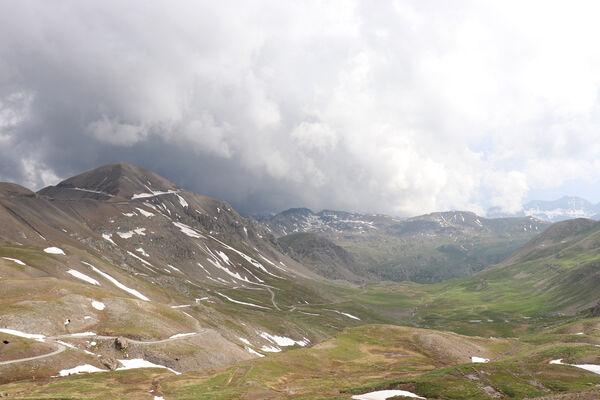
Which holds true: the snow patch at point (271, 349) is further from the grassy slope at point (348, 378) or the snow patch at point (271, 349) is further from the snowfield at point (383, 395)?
the snowfield at point (383, 395)

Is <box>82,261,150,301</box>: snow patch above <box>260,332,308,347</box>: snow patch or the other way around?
above

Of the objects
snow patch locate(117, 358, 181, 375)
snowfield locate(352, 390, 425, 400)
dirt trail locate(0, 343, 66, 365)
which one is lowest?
snowfield locate(352, 390, 425, 400)

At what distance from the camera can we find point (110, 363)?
176 feet

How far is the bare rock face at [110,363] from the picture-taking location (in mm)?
53272

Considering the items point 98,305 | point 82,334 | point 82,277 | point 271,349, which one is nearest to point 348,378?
point 82,334

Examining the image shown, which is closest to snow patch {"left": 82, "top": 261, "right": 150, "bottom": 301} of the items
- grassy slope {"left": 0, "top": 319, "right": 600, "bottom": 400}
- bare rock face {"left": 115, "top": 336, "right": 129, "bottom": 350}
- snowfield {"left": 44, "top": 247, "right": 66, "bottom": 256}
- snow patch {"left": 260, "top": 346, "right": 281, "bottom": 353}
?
snowfield {"left": 44, "top": 247, "right": 66, "bottom": 256}

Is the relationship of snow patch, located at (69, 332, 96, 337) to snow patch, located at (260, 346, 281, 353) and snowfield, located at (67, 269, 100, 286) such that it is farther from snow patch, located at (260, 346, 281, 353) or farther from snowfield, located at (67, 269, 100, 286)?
snow patch, located at (260, 346, 281, 353)

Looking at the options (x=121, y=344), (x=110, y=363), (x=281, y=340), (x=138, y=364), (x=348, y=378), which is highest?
(x=121, y=344)

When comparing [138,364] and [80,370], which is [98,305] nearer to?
[138,364]

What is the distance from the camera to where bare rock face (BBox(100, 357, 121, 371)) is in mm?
53272

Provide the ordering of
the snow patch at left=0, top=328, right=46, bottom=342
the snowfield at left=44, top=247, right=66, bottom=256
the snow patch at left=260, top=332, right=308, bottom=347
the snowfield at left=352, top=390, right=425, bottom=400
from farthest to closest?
the snowfield at left=44, top=247, right=66, bottom=256 → the snow patch at left=260, top=332, right=308, bottom=347 → the snow patch at left=0, top=328, right=46, bottom=342 → the snowfield at left=352, top=390, right=425, bottom=400

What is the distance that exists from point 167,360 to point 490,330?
Result: 17164cm

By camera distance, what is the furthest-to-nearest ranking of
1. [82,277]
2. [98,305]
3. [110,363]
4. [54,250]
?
[54,250]
[82,277]
[98,305]
[110,363]

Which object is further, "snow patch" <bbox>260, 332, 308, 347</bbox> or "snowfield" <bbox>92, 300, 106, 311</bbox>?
"snow patch" <bbox>260, 332, 308, 347</bbox>
